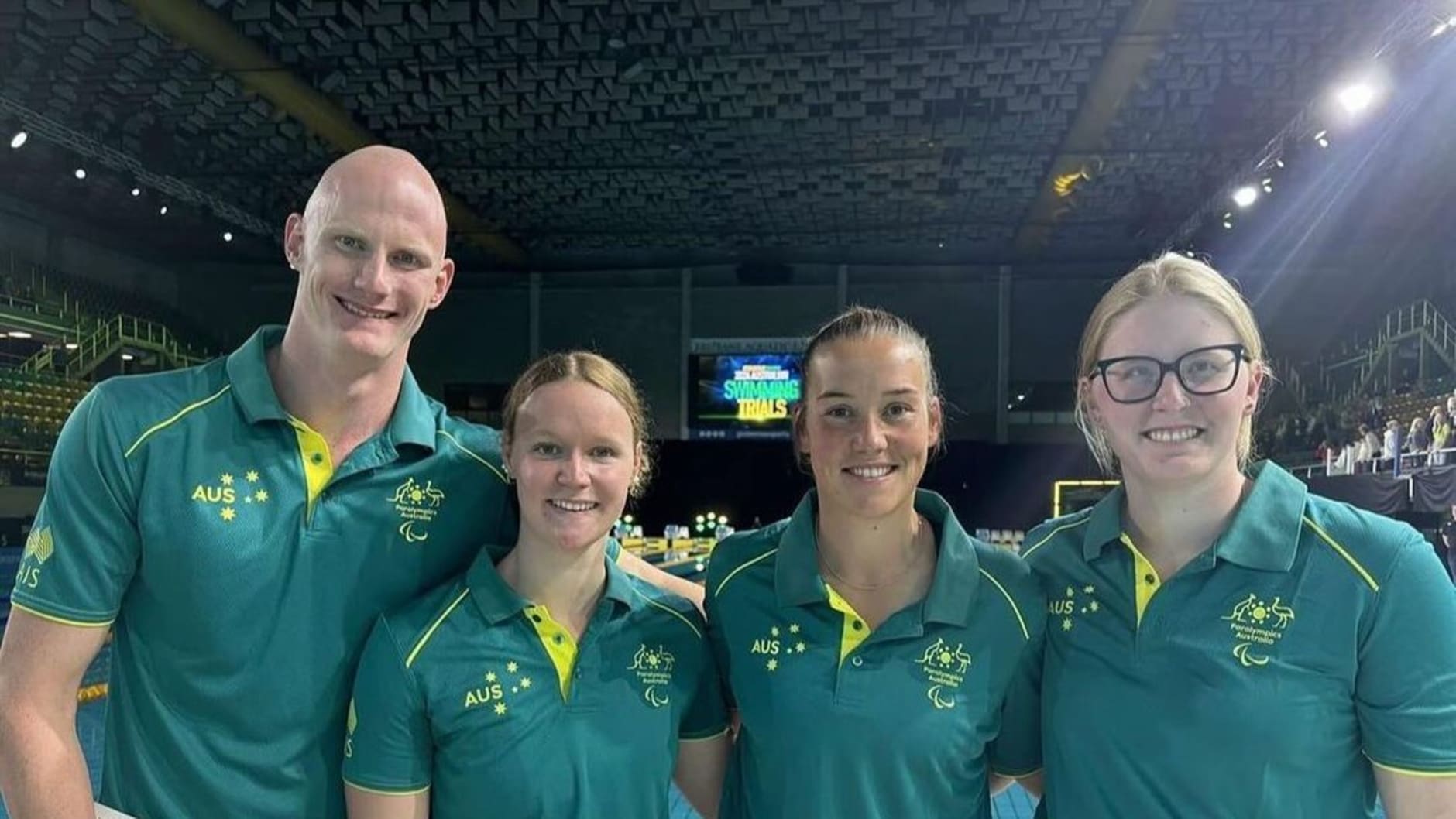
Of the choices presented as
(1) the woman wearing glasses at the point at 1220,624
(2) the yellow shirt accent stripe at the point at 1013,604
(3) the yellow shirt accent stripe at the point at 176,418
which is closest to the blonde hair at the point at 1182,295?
(1) the woman wearing glasses at the point at 1220,624

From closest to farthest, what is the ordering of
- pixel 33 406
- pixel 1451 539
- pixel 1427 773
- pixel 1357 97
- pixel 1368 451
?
pixel 1427 773
pixel 1451 539
pixel 1357 97
pixel 1368 451
pixel 33 406

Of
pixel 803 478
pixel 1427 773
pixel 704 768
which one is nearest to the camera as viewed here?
pixel 1427 773

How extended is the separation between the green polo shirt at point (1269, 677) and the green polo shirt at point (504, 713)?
2.12 ft

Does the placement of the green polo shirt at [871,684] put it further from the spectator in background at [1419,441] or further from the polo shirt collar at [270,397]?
the spectator in background at [1419,441]

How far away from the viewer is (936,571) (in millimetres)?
1607

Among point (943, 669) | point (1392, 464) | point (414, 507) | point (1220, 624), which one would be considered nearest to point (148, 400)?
point (414, 507)

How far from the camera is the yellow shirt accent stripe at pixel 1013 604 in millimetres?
1581

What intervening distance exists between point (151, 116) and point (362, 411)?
31.1 feet

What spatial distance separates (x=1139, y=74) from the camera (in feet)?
26.7

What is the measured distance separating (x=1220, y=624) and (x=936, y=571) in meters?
0.41

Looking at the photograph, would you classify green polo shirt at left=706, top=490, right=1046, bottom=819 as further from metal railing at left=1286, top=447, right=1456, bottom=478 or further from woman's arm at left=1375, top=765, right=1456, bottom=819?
metal railing at left=1286, top=447, right=1456, bottom=478

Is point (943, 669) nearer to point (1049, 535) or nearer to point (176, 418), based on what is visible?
point (1049, 535)

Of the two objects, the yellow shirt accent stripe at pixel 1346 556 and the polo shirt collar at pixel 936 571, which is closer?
the yellow shirt accent stripe at pixel 1346 556

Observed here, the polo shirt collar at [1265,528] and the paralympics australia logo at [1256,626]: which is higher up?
the polo shirt collar at [1265,528]
